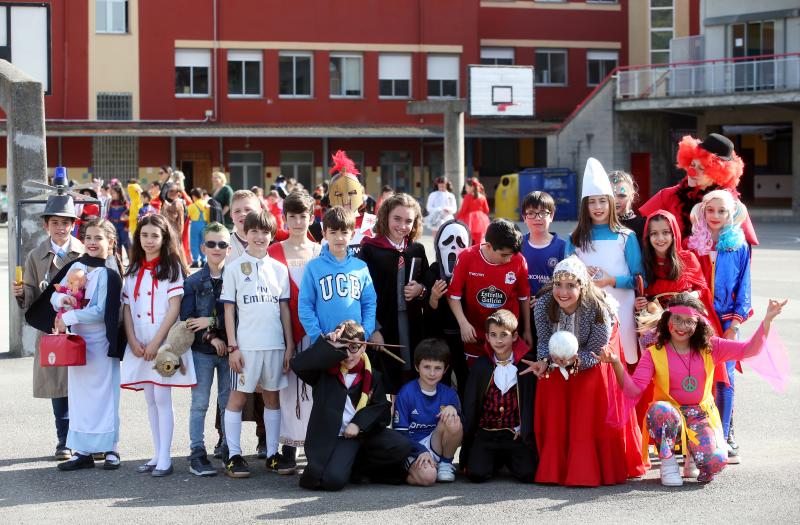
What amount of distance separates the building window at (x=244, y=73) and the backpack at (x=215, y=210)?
2658 centimetres

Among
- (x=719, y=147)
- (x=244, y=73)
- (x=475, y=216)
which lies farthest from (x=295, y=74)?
(x=719, y=147)

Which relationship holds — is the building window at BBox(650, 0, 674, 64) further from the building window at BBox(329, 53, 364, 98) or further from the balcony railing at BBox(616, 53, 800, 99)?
the building window at BBox(329, 53, 364, 98)

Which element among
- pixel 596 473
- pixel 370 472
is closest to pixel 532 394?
pixel 596 473

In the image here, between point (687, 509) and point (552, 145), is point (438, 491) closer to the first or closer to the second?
point (687, 509)

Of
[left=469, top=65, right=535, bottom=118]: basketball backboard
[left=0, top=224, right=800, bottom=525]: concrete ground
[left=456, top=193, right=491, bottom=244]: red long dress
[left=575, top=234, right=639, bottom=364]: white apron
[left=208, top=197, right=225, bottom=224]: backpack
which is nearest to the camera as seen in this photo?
[left=0, top=224, right=800, bottom=525]: concrete ground

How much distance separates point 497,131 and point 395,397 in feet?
135

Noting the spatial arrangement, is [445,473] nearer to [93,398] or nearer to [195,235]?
[93,398]

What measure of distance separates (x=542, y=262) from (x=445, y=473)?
1611mm

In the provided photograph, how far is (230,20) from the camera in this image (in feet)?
154

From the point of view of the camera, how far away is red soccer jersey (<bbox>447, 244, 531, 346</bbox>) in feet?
25.8

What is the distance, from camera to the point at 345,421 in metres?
7.58

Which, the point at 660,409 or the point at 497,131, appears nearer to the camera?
the point at 660,409

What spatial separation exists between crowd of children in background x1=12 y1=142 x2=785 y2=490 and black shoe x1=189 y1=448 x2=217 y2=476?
3 cm

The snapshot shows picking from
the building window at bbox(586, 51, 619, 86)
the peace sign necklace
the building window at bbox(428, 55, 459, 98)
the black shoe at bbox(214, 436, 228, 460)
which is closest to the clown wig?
the peace sign necklace
